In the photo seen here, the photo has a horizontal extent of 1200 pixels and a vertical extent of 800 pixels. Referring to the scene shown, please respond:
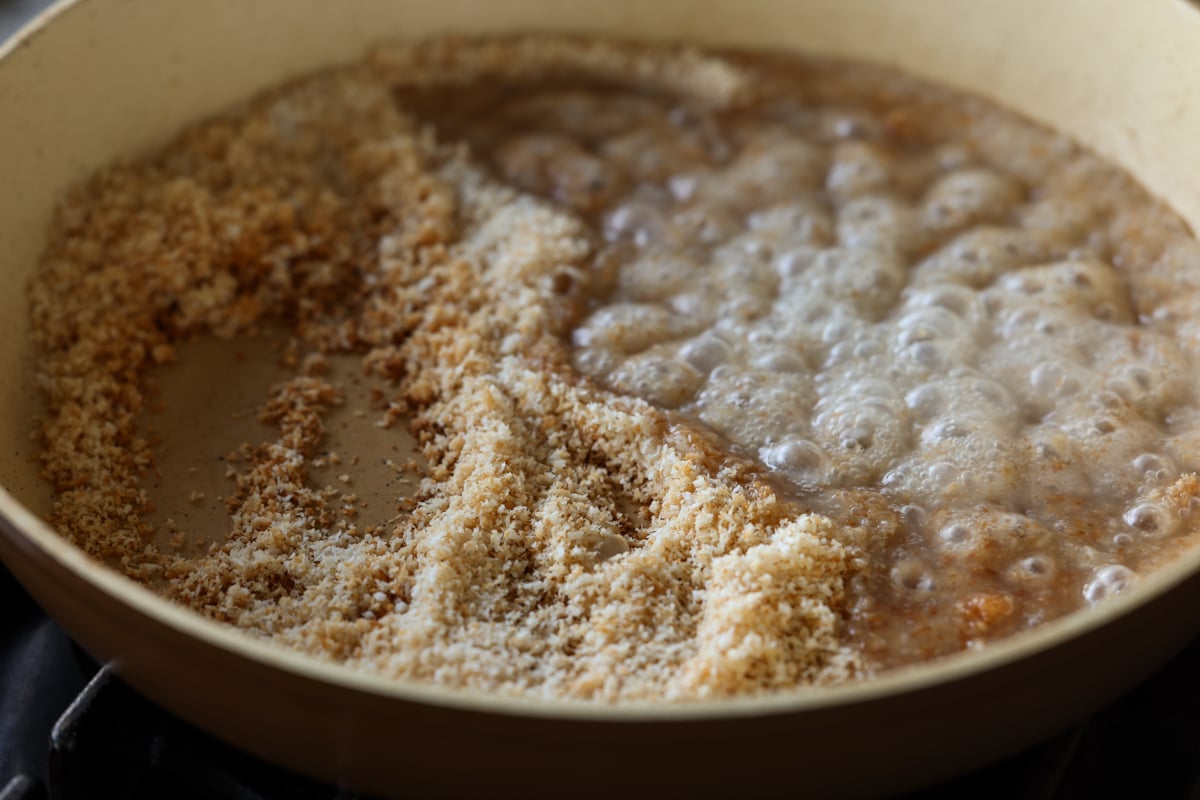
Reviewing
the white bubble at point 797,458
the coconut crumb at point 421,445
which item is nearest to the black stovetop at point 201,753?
the coconut crumb at point 421,445

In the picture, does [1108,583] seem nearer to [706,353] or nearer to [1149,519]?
[1149,519]

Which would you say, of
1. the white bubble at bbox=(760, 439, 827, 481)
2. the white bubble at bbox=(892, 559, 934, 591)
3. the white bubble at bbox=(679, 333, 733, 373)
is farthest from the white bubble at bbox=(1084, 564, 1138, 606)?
the white bubble at bbox=(679, 333, 733, 373)

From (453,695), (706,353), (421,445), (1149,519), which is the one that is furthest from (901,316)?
(453,695)

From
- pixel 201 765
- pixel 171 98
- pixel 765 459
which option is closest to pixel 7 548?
pixel 201 765

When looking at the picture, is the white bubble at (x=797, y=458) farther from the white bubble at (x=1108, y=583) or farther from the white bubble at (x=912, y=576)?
the white bubble at (x=1108, y=583)

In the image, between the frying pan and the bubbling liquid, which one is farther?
the bubbling liquid

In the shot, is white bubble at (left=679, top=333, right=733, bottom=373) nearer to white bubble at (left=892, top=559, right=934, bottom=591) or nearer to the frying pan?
white bubble at (left=892, top=559, right=934, bottom=591)

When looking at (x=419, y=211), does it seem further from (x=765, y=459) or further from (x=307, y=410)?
(x=765, y=459)
